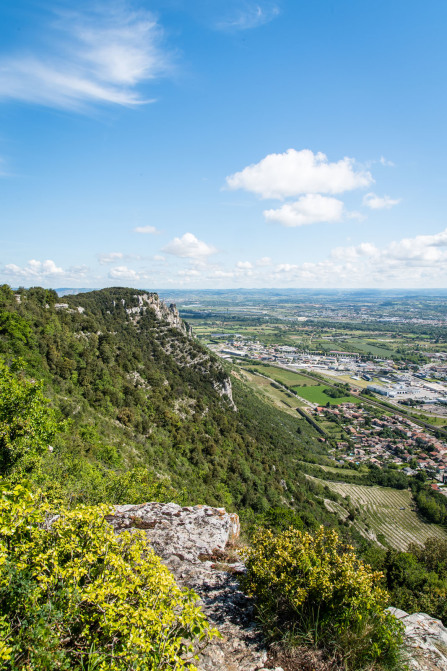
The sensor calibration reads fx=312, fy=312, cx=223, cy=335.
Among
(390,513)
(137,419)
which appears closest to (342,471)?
(390,513)

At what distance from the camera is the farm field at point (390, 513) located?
6850 cm

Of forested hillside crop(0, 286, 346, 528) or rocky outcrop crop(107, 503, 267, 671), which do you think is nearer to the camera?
rocky outcrop crop(107, 503, 267, 671)

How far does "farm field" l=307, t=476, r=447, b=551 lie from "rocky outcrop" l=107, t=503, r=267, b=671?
60550 millimetres

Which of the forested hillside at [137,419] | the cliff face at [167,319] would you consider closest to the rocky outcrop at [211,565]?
the forested hillside at [137,419]

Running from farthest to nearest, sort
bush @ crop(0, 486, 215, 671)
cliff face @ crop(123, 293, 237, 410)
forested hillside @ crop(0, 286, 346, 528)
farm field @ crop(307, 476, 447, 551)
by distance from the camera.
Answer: cliff face @ crop(123, 293, 237, 410) → farm field @ crop(307, 476, 447, 551) → forested hillside @ crop(0, 286, 346, 528) → bush @ crop(0, 486, 215, 671)

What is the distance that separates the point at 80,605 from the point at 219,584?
8.73 metres

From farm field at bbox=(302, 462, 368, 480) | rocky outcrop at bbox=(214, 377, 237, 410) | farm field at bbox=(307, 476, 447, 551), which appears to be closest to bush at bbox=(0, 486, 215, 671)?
rocky outcrop at bbox=(214, 377, 237, 410)

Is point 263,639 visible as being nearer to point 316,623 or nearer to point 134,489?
point 316,623

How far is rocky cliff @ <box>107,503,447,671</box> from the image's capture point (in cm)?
999

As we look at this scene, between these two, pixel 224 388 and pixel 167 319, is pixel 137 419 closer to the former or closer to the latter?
pixel 224 388

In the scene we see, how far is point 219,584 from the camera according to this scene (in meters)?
13.9

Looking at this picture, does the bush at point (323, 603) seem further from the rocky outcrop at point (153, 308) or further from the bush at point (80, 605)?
the rocky outcrop at point (153, 308)

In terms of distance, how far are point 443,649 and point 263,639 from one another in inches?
268

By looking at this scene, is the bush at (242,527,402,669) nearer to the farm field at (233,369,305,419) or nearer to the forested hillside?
the forested hillside
